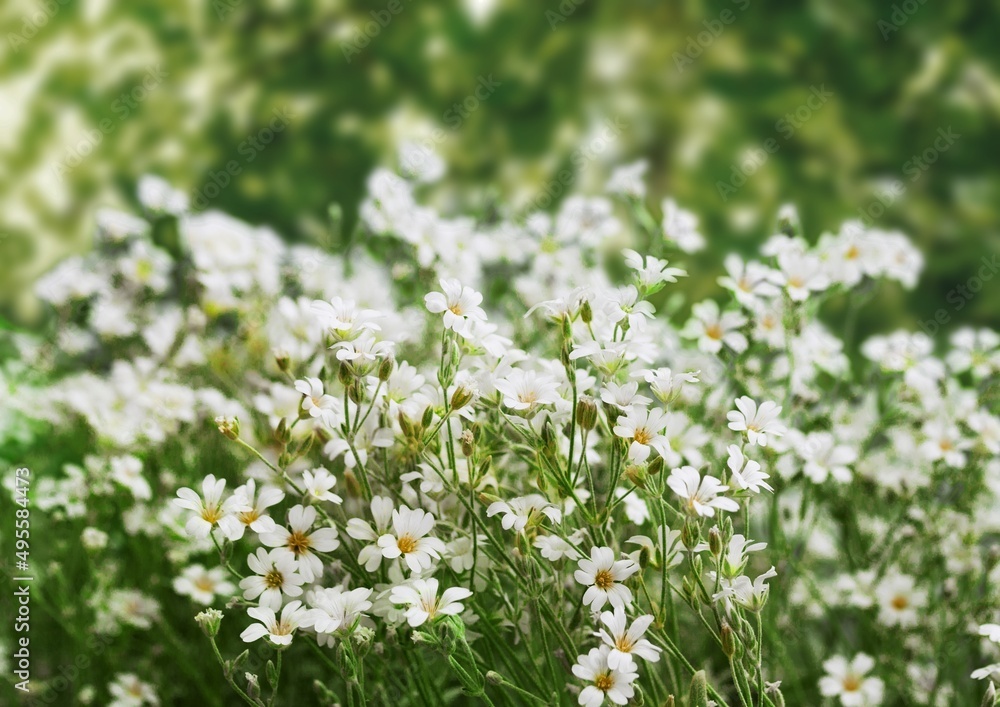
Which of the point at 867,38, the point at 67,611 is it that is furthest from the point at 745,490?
the point at 867,38

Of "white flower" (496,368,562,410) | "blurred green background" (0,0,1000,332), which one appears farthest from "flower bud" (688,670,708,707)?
"blurred green background" (0,0,1000,332)

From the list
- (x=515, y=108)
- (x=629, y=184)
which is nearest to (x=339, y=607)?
(x=629, y=184)

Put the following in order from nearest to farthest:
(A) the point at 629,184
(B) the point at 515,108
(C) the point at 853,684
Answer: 1. (C) the point at 853,684
2. (A) the point at 629,184
3. (B) the point at 515,108

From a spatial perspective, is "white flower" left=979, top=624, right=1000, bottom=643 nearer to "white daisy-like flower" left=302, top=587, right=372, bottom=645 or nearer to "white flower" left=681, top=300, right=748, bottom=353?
"white flower" left=681, top=300, right=748, bottom=353

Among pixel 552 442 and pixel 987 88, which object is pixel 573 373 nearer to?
pixel 552 442

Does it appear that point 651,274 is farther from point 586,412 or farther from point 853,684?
point 853,684
